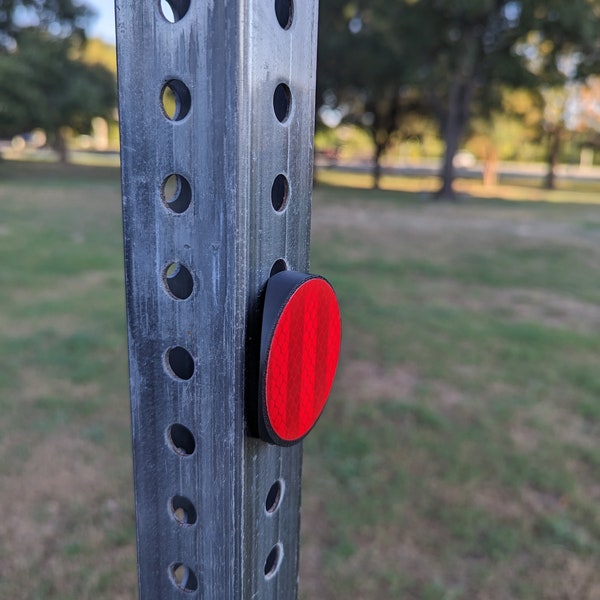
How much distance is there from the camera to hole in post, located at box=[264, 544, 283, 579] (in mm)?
1086

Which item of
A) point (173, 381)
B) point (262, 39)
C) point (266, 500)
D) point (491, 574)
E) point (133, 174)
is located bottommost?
point (491, 574)

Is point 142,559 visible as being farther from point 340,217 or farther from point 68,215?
point 340,217

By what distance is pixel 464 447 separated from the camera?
329cm

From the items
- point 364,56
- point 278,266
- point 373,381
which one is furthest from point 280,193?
point 364,56

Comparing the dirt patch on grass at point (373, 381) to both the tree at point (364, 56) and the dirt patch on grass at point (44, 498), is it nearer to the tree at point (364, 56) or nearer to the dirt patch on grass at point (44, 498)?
the dirt patch on grass at point (44, 498)

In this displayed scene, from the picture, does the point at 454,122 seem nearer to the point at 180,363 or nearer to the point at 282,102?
the point at 282,102

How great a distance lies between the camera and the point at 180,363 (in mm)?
948

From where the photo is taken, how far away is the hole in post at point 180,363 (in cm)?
93

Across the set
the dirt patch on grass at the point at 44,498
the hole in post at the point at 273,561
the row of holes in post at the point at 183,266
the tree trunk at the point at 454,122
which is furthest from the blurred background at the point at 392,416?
the tree trunk at the point at 454,122

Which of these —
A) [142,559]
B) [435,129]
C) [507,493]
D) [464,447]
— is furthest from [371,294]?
[435,129]

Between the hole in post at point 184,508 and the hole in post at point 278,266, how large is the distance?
39cm

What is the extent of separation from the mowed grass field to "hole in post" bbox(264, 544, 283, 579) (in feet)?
4.30

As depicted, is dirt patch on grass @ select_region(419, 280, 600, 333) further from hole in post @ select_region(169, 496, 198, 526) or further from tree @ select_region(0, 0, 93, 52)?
tree @ select_region(0, 0, 93, 52)

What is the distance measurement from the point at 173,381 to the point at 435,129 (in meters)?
33.0
